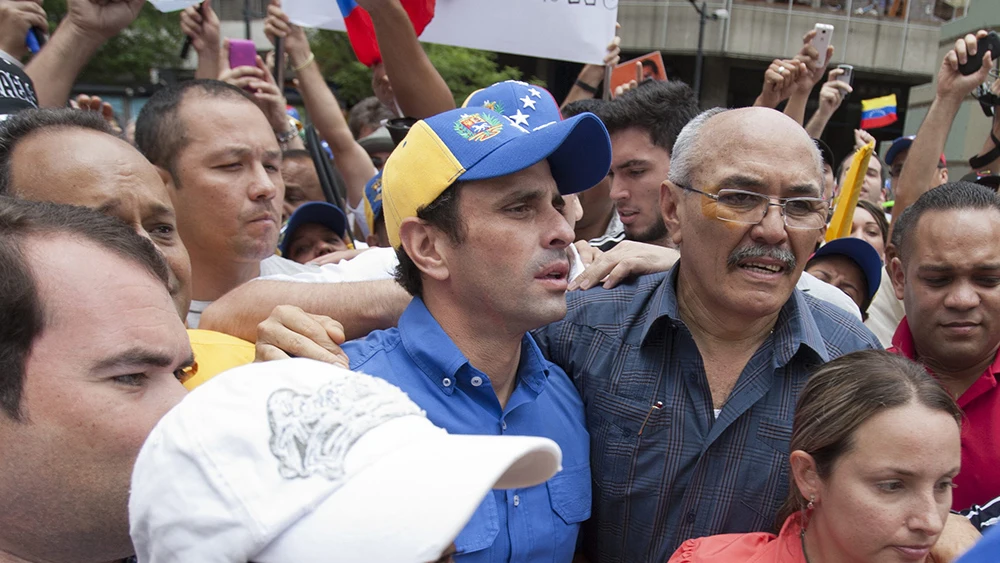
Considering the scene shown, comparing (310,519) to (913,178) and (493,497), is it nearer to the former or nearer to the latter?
(493,497)

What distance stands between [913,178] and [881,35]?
19.9 metres

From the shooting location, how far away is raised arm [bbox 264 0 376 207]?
4734 millimetres

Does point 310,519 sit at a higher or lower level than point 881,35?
higher

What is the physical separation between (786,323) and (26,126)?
7.23 feet

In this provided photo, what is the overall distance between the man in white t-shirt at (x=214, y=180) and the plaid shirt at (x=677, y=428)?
1.24 meters

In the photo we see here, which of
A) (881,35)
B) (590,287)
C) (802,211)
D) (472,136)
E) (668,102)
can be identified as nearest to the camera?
(472,136)

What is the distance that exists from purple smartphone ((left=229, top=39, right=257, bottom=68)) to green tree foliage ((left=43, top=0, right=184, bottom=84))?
16.2 metres

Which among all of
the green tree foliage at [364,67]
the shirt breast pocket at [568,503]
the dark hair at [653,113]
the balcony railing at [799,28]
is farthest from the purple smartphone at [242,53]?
the balcony railing at [799,28]

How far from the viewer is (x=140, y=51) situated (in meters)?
19.5

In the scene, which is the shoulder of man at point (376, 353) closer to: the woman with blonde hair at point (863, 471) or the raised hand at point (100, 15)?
the woman with blonde hair at point (863, 471)

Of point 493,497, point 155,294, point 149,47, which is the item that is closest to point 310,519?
point 155,294

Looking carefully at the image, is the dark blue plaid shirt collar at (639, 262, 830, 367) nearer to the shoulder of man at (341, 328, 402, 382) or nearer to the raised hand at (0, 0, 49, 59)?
the shoulder of man at (341, 328, 402, 382)

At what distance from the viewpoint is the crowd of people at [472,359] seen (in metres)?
1.14

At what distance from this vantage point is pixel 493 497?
194 centimetres
